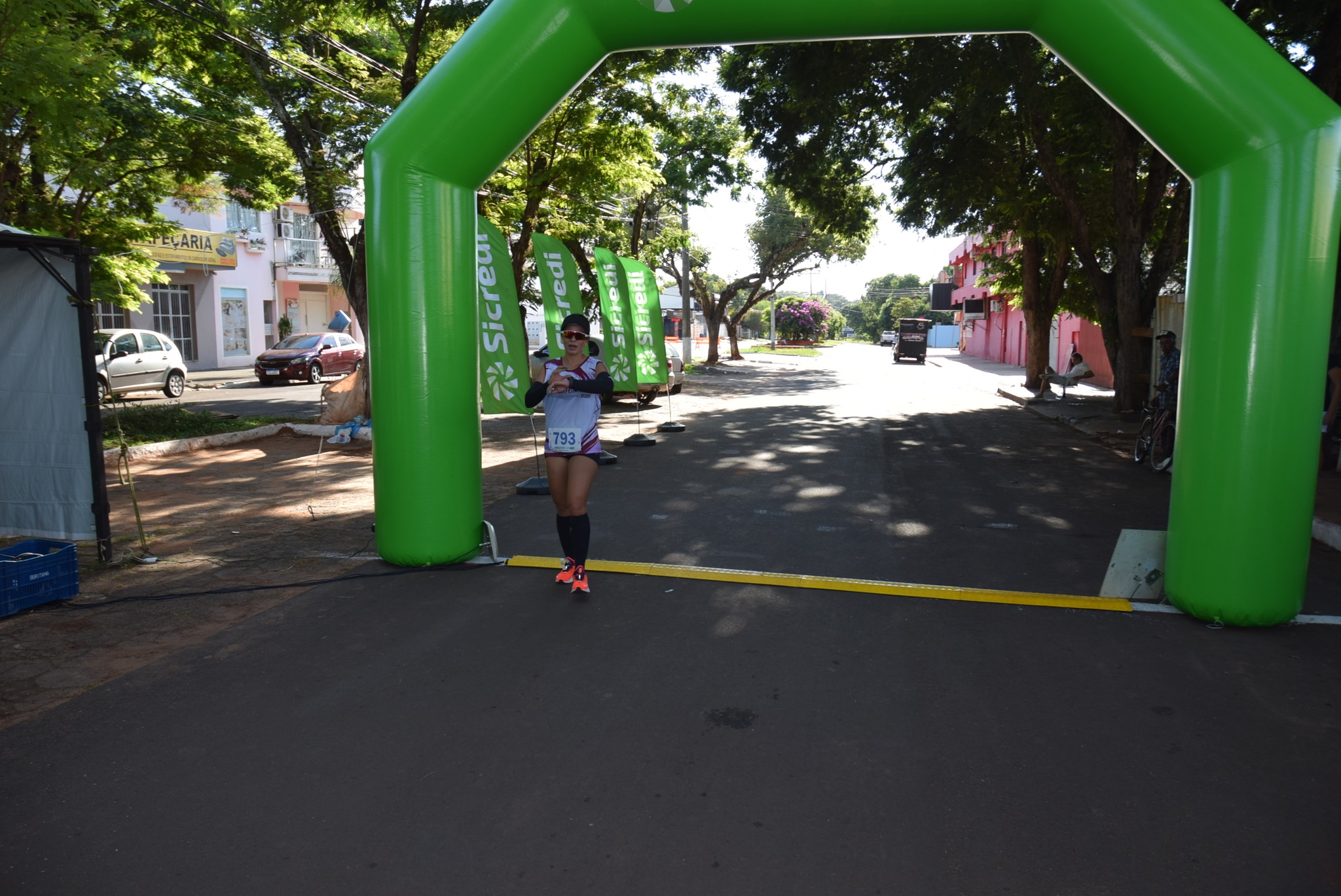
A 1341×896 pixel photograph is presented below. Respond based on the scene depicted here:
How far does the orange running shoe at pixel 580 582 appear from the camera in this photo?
5.96 m

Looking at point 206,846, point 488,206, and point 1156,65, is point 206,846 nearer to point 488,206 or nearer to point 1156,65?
point 1156,65

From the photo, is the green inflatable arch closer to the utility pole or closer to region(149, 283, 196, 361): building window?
the utility pole

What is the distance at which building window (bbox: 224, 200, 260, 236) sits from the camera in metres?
33.7

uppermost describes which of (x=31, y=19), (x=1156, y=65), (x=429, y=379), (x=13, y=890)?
(x=31, y=19)

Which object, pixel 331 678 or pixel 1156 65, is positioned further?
pixel 1156 65

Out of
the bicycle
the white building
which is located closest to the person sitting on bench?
the bicycle

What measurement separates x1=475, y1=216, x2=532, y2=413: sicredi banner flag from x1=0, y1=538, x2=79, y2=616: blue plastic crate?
3.68 meters

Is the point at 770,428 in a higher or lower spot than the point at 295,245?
lower

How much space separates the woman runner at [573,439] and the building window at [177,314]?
29.8 meters

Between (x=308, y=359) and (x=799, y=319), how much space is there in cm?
5834

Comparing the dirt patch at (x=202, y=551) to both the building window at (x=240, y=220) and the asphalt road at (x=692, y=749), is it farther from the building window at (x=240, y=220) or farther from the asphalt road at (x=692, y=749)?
the building window at (x=240, y=220)

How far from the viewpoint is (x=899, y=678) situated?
4.58 metres

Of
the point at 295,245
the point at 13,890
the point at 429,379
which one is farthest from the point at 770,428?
the point at 295,245

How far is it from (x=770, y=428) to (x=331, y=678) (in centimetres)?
1214
